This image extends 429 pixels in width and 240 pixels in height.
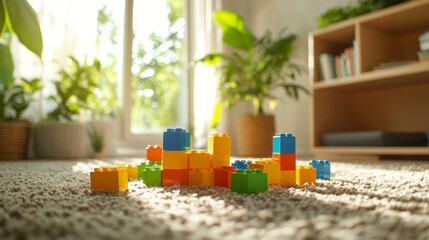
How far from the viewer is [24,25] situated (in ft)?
1.72

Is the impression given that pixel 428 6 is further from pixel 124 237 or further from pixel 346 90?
pixel 124 237

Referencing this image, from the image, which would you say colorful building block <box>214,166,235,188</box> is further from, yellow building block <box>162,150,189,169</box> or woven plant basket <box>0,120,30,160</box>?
woven plant basket <box>0,120,30,160</box>

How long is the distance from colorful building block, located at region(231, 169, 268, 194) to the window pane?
201 cm

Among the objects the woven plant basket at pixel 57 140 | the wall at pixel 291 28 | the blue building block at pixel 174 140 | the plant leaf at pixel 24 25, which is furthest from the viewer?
the wall at pixel 291 28

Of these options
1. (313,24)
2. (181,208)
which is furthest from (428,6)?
(181,208)

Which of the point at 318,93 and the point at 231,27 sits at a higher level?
the point at 231,27

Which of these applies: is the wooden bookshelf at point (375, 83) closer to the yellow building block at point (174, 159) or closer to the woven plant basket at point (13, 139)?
the yellow building block at point (174, 159)

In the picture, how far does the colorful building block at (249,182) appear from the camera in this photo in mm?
672

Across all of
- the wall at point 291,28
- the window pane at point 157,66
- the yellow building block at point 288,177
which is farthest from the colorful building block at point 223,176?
the window pane at point 157,66

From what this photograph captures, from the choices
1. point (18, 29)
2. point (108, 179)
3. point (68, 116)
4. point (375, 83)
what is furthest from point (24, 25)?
point (375, 83)

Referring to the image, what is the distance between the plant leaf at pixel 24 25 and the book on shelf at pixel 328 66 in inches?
70.9

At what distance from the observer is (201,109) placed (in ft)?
8.94

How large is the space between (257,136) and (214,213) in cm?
180

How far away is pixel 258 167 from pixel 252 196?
0.15 meters
